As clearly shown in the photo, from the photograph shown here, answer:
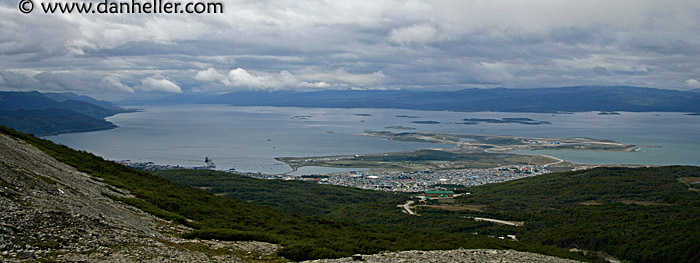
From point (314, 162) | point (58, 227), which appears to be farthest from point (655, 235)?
point (314, 162)

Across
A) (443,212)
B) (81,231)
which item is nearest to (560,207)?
(443,212)

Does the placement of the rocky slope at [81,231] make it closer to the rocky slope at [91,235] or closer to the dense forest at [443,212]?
the rocky slope at [91,235]

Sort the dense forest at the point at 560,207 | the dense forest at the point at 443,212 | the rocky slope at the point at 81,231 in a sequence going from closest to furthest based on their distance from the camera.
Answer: the rocky slope at the point at 81,231 → the dense forest at the point at 443,212 → the dense forest at the point at 560,207

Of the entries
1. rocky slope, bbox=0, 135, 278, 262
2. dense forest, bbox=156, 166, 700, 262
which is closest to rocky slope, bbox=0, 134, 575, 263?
rocky slope, bbox=0, 135, 278, 262

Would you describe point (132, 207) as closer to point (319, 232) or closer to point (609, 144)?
point (319, 232)

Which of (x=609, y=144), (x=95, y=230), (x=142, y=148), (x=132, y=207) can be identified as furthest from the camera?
(x=609, y=144)

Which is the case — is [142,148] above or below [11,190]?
below

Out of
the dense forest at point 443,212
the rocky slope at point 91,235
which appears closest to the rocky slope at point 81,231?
the rocky slope at point 91,235

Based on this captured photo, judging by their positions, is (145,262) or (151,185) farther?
(151,185)

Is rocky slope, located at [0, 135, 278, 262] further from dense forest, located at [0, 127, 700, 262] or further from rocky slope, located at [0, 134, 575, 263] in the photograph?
dense forest, located at [0, 127, 700, 262]
